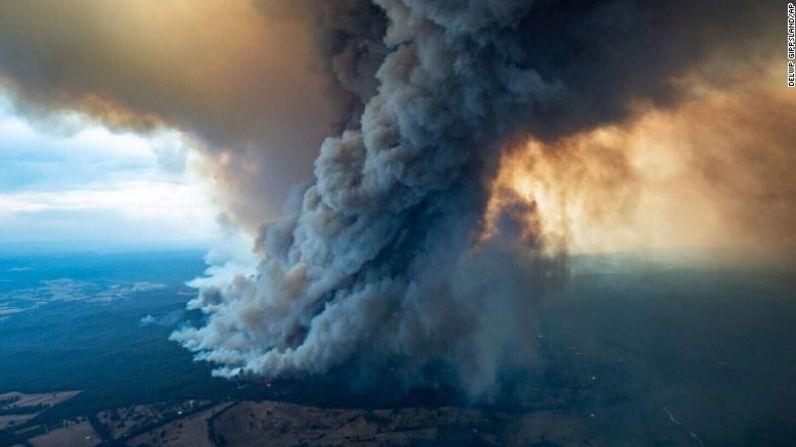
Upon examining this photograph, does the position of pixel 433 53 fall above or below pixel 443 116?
above

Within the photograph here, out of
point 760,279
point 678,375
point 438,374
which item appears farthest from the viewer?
point 760,279

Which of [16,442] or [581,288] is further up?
[581,288]

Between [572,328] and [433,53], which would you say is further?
[572,328]

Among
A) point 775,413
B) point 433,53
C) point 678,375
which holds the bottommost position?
point 775,413

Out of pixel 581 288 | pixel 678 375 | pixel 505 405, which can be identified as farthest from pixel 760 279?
pixel 505 405

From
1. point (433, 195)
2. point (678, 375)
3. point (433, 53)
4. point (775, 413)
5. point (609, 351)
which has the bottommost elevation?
point (775, 413)

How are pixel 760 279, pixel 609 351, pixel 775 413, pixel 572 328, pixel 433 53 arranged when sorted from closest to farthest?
pixel 433 53 < pixel 775 413 < pixel 609 351 < pixel 572 328 < pixel 760 279

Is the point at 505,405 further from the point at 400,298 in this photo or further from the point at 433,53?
the point at 433,53

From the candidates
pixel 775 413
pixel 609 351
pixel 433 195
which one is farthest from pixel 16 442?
pixel 775 413

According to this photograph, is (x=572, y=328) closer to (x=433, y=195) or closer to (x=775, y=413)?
(x=775, y=413)
